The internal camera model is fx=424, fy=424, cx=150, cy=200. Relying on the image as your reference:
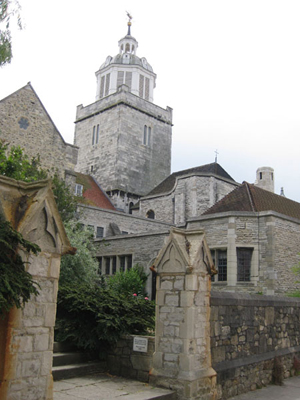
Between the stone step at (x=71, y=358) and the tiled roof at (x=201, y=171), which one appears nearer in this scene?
the stone step at (x=71, y=358)

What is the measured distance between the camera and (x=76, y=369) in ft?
25.7

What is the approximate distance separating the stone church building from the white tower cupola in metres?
0.12

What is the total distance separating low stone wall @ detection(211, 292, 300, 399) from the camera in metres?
8.43

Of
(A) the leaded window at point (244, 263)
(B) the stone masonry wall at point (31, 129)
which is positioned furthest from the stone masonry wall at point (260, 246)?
(B) the stone masonry wall at point (31, 129)

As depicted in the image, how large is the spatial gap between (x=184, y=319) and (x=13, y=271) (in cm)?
370

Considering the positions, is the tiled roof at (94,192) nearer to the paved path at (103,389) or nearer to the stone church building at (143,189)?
the stone church building at (143,189)

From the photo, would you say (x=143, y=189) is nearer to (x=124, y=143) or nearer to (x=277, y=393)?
(x=124, y=143)

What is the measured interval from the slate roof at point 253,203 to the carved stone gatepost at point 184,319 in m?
14.5

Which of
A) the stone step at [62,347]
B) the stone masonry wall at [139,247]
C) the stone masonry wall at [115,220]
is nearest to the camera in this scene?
the stone step at [62,347]

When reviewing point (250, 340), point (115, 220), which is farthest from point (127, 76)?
point (250, 340)

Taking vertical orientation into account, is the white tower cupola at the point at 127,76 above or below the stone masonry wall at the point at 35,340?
above

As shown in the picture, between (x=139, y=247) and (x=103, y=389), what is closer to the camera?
(x=103, y=389)

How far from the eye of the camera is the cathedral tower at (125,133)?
147 ft

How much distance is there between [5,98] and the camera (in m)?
26.2
